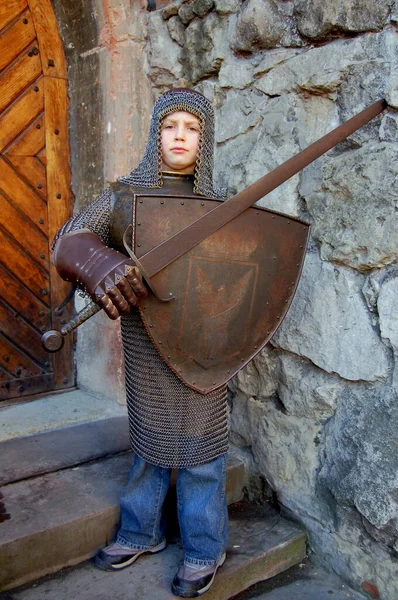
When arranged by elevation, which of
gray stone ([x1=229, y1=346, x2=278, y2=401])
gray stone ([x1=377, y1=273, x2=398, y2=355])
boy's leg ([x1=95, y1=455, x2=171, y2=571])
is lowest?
boy's leg ([x1=95, y1=455, x2=171, y2=571])

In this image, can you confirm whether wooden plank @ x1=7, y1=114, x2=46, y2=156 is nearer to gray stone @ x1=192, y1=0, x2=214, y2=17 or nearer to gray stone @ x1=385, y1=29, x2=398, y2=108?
gray stone @ x1=192, y1=0, x2=214, y2=17

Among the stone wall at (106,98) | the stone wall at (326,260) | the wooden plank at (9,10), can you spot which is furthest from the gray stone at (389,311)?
the wooden plank at (9,10)

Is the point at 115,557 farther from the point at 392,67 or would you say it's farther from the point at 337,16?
Result: the point at 337,16

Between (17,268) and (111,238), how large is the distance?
1.17 meters

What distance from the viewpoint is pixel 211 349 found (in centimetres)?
156

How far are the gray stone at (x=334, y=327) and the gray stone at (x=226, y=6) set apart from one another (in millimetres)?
981

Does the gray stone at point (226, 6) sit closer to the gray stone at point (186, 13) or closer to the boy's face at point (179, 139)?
the gray stone at point (186, 13)

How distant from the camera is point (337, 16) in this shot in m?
1.78

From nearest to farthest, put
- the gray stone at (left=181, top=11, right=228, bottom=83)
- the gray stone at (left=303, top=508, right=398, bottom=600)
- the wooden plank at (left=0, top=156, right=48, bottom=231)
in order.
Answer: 1. the gray stone at (left=303, top=508, right=398, bottom=600)
2. the gray stone at (left=181, top=11, right=228, bottom=83)
3. the wooden plank at (left=0, top=156, right=48, bottom=231)

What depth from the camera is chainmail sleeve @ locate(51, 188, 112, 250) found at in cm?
159

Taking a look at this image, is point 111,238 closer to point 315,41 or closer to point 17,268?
point 315,41

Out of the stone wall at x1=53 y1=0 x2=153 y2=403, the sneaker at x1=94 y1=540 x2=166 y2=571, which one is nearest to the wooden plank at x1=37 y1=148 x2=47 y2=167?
the stone wall at x1=53 y1=0 x2=153 y2=403

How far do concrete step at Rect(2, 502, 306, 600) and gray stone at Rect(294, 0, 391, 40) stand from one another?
1676 mm

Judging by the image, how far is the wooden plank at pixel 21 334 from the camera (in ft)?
8.75
